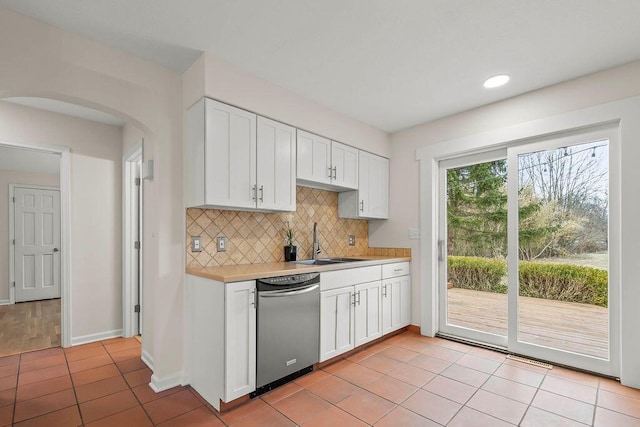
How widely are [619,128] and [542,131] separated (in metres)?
0.51

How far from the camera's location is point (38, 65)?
2.02 metres

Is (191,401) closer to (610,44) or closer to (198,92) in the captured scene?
(198,92)

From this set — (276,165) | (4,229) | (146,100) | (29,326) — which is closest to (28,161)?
(4,229)

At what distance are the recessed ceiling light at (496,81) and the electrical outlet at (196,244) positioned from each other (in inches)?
110

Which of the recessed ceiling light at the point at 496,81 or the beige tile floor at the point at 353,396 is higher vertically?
the recessed ceiling light at the point at 496,81

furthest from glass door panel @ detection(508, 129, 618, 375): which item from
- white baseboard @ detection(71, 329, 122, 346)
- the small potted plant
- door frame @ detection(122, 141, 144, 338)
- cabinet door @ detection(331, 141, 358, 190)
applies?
white baseboard @ detection(71, 329, 122, 346)

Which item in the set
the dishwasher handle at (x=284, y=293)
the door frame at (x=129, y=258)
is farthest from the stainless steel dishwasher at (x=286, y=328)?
the door frame at (x=129, y=258)

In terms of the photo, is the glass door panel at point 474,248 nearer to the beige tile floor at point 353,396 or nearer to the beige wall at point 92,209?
the beige tile floor at point 353,396

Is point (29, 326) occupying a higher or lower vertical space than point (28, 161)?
lower

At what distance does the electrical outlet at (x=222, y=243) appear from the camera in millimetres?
2770

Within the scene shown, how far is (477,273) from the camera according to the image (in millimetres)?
3463

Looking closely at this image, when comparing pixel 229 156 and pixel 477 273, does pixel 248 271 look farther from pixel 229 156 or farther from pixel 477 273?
pixel 477 273

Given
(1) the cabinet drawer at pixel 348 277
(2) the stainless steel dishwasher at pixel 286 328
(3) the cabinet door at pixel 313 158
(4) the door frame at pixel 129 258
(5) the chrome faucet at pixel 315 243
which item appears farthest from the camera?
(4) the door frame at pixel 129 258

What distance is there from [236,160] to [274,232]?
0.95 m
